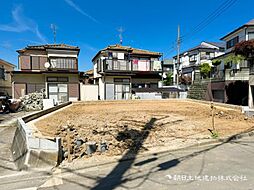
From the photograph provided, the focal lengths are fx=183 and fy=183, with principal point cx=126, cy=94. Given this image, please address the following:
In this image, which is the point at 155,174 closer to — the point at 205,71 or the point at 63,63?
the point at 63,63

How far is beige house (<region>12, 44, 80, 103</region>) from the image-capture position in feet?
58.1

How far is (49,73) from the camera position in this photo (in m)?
17.5

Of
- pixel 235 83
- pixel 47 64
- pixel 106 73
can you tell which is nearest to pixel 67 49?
pixel 47 64

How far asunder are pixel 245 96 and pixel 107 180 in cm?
1495

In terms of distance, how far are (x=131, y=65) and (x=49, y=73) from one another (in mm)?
8470

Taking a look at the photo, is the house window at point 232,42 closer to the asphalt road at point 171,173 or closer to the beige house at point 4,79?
the asphalt road at point 171,173

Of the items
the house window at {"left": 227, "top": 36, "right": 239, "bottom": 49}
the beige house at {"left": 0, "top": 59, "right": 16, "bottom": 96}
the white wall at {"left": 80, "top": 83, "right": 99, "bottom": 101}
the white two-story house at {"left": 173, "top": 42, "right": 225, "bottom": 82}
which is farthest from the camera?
the white two-story house at {"left": 173, "top": 42, "right": 225, "bottom": 82}

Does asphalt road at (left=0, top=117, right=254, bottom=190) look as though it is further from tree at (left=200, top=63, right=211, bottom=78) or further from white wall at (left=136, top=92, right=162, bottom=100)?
tree at (left=200, top=63, right=211, bottom=78)

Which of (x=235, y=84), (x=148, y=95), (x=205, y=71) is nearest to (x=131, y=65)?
(x=148, y=95)

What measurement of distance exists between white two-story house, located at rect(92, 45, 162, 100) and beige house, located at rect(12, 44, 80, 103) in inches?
115

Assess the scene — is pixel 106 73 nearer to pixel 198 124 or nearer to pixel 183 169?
pixel 198 124

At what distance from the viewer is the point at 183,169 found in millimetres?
3797

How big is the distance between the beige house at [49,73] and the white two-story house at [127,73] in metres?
2.92

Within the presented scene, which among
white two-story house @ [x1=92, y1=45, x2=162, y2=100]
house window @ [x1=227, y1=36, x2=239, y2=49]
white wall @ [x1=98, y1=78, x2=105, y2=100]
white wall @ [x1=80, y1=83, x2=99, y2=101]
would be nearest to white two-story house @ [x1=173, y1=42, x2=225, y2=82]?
house window @ [x1=227, y1=36, x2=239, y2=49]
